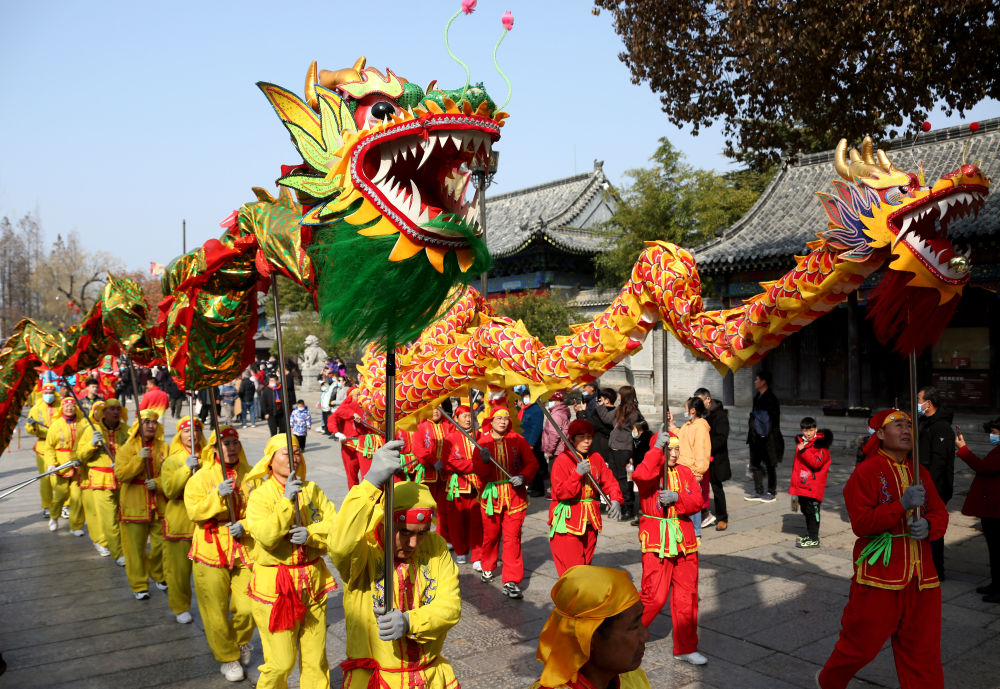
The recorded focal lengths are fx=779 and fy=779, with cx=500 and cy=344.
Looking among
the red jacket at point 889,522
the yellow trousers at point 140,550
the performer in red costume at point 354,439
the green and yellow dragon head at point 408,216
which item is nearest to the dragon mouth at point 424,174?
the green and yellow dragon head at point 408,216

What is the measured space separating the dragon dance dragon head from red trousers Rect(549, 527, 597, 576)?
10.6 feet

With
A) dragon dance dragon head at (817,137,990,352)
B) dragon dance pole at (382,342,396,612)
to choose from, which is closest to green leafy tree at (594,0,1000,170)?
dragon dance dragon head at (817,137,990,352)

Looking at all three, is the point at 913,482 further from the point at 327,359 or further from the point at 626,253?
the point at 327,359

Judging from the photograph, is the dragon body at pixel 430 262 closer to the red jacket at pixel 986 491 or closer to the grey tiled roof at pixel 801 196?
the red jacket at pixel 986 491

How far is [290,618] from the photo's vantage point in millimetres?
4266

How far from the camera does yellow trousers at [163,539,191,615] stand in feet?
19.7

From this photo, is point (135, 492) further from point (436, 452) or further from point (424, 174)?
point (424, 174)

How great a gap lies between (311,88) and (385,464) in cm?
220

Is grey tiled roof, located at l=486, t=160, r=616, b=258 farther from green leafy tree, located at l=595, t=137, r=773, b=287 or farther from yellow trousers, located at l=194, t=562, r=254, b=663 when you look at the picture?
yellow trousers, located at l=194, t=562, r=254, b=663

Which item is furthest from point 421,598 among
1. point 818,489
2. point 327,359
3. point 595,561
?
point 327,359

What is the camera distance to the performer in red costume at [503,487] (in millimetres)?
6992

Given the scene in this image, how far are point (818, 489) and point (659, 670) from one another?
3.40 m

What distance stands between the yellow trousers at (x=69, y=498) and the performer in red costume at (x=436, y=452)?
13.9 ft

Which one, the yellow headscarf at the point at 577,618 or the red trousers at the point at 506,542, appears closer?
the yellow headscarf at the point at 577,618
